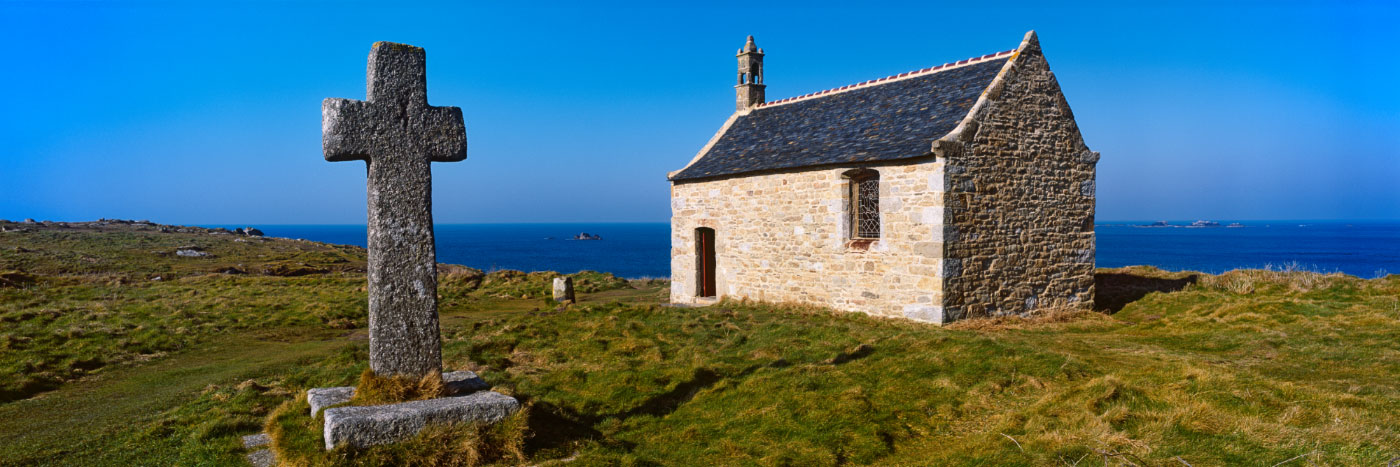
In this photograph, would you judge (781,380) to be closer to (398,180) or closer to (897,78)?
(398,180)

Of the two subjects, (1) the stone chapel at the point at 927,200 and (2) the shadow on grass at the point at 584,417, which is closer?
(2) the shadow on grass at the point at 584,417

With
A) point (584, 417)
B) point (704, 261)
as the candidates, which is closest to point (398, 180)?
point (584, 417)

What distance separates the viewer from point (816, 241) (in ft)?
50.0

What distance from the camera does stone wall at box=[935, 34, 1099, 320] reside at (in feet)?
43.1

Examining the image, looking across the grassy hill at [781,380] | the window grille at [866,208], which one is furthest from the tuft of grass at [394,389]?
the window grille at [866,208]

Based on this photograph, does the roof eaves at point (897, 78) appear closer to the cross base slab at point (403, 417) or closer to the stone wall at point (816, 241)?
the stone wall at point (816, 241)

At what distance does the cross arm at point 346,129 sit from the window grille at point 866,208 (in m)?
10.8

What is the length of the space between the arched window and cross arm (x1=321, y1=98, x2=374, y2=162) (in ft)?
34.4

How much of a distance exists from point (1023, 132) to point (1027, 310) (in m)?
3.54

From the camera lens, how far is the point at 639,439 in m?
6.09

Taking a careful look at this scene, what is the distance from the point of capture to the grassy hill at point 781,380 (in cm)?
539

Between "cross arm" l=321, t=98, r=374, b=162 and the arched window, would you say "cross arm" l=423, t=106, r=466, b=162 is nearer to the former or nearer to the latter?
"cross arm" l=321, t=98, r=374, b=162

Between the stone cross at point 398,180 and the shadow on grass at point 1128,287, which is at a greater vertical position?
the stone cross at point 398,180

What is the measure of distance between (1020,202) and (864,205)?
3008mm
